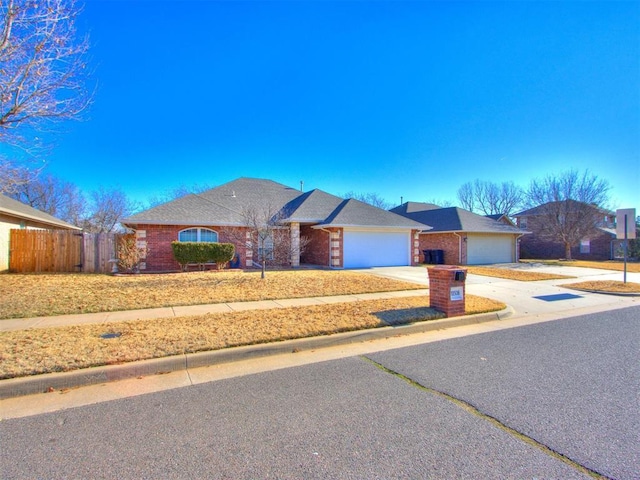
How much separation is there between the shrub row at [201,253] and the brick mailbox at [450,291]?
1052 cm

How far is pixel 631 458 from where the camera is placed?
2615 millimetres

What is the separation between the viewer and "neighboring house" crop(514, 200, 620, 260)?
28188mm

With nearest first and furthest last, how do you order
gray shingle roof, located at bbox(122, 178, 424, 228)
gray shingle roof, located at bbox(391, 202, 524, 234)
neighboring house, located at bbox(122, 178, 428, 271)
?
neighboring house, located at bbox(122, 178, 428, 271)
gray shingle roof, located at bbox(122, 178, 424, 228)
gray shingle roof, located at bbox(391, 202, 524, 234)

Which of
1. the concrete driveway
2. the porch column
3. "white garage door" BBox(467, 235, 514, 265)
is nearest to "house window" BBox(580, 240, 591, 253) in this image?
"white garage door" BBox(467, 235, 514, 265)

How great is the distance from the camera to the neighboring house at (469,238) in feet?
76.0

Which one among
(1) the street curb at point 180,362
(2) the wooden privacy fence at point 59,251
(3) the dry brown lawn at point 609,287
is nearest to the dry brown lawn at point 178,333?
(1) the street curb at point 180,362

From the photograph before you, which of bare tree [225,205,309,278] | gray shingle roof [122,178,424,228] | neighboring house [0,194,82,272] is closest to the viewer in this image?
bare tree [225,205,309,278]

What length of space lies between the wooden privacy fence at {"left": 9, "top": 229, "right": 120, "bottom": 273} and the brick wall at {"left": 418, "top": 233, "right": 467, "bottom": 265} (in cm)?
1997

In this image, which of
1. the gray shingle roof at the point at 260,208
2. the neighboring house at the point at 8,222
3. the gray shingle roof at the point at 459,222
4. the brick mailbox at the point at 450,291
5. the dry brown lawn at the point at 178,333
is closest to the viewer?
the dry brown lawn at the point at 178,333

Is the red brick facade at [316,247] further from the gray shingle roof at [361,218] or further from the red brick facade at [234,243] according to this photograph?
the gray shingle roof at [361,218]

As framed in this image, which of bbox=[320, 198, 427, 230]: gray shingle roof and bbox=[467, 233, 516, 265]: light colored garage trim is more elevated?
bbox=[320, 198, 427, 230]: gray shingle roof

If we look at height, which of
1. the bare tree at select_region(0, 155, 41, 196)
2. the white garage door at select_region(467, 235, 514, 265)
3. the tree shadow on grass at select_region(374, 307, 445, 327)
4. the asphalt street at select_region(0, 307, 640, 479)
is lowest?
the asphalt street at select_region(0, 307, 640, 479)

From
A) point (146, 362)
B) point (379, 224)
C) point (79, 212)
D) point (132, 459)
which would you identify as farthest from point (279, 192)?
point (79, 212)

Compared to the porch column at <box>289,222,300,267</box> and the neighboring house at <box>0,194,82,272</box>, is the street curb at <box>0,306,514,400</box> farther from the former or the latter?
the neighboring house at <box>0,194,82,272</box>
